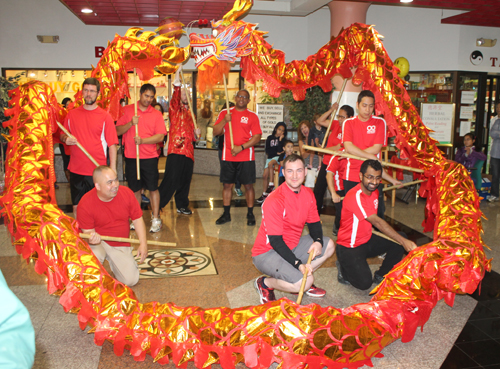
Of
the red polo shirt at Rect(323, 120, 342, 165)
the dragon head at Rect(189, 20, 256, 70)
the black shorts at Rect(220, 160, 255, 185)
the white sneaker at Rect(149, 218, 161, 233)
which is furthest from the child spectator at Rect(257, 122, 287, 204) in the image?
the dragon head at Rect(189, 20, 256, 70)

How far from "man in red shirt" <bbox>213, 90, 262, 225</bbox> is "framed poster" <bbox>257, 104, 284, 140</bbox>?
427 cm

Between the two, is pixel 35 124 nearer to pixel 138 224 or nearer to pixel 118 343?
pixel 138 224

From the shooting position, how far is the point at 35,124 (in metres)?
2.93

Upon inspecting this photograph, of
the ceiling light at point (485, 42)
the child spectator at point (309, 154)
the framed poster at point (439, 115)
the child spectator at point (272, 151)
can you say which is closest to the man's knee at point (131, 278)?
the child spectator at point (272, 151)

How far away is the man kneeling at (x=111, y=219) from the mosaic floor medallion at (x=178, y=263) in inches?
14.4

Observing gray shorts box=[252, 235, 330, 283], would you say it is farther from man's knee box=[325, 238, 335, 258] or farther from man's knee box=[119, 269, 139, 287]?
man's knee box=[119, 269, 139, 287]

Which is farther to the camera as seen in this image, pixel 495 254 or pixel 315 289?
pixel 495 254

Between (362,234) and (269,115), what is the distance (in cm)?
632

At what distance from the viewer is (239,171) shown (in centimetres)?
513

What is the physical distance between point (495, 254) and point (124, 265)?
11.1 feet

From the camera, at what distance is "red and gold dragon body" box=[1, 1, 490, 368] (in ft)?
7.36

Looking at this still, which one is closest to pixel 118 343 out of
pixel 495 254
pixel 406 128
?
pixel 406 128

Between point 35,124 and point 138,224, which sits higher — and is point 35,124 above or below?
above

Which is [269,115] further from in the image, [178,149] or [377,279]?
[377,279]
